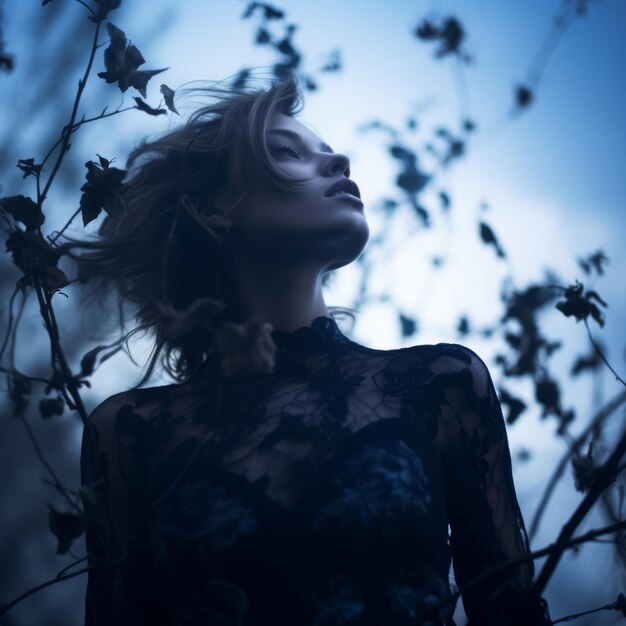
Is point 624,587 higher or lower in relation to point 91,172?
lower

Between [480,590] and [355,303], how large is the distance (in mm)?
1594

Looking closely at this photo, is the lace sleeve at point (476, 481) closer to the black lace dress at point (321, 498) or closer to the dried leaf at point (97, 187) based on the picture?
the black lace dress at point (321, 498)

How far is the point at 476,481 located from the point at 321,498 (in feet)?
1.15

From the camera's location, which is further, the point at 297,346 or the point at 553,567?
the point at 297,346

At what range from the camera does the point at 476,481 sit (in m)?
1.46

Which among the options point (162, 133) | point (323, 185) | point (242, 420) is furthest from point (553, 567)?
point (162, 133)

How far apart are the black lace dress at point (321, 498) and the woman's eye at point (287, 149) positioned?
0.54 m

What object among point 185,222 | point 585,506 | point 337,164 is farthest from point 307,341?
point 585,506

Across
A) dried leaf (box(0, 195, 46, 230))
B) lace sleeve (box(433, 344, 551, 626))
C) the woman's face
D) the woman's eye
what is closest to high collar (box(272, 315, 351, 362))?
the woman's face

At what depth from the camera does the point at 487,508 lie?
56.5 inches

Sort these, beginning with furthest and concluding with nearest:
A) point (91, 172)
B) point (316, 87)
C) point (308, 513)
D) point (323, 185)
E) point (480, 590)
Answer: point (316, 87) < point (323, 185) < point (480, 590) < point (308, 513) < point (91, 172)

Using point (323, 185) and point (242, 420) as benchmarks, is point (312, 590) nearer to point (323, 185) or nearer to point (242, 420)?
point (242, 420)

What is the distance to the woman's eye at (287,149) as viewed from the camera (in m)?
1.87

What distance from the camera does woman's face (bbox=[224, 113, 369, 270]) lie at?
1727 mm
